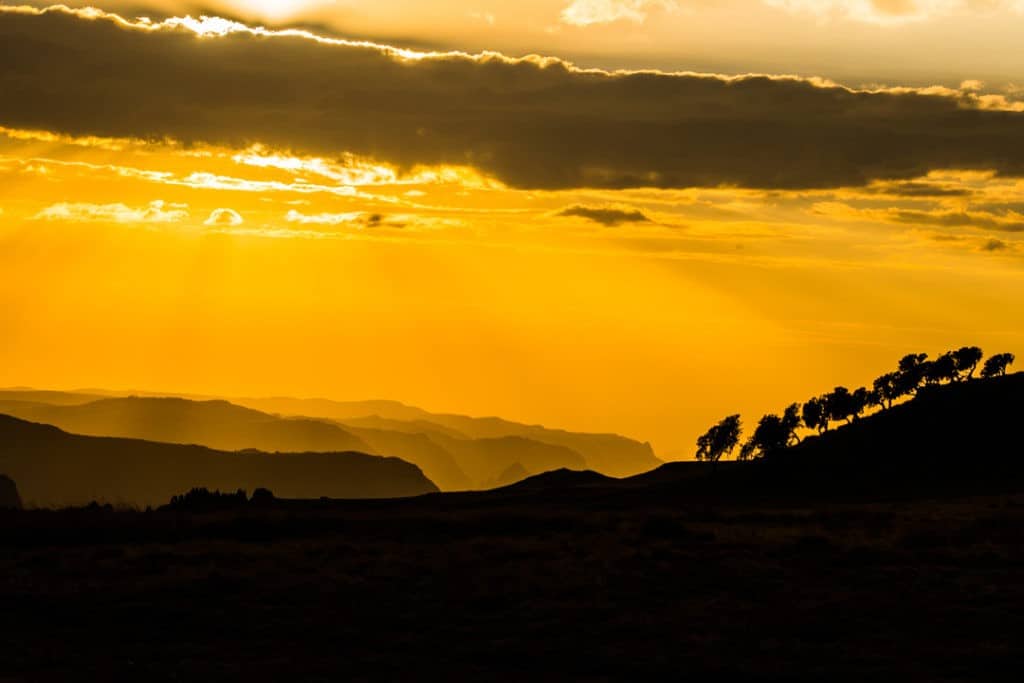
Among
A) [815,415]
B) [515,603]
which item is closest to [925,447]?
[815,415]

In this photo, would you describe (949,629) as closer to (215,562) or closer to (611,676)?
(611,676)

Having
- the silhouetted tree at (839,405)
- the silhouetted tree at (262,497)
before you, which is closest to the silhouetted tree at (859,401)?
the silhouetted tree at (839,405)

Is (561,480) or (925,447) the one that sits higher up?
(925,447)

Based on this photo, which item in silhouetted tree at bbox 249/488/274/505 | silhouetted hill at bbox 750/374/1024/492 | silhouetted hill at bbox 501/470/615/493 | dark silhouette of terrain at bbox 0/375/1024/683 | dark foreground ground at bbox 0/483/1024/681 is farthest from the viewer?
silhouetted hill at bbox 501/470/615/493

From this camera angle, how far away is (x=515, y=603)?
3800 centimetres

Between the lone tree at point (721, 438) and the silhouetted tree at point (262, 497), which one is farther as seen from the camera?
the lone tree at point (721, 438)

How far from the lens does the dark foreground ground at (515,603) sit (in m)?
30.3

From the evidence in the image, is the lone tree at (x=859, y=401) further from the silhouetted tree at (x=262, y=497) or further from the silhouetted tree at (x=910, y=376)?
the silhouetted tree at (x=262, y=497)

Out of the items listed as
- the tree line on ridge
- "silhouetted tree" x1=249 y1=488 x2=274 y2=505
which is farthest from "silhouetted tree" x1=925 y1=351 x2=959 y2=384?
"silhouetted tree" x1=249 y1=488 x2=274 y2=505

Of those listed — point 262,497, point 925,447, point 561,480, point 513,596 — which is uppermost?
point 925,447

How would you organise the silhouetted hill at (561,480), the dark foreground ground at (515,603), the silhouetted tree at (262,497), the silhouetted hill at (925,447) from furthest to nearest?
the silhouetted hill at (561,480) < the silhouetted hill at (925,447) < the silhouetted tree at (262,497) < the dark foreground ground at (515,603)

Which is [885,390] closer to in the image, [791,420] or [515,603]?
[791,420]

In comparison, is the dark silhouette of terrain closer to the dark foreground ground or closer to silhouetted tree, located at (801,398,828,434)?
the dark foreground ground

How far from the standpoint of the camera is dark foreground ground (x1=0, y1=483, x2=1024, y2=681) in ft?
99.6
